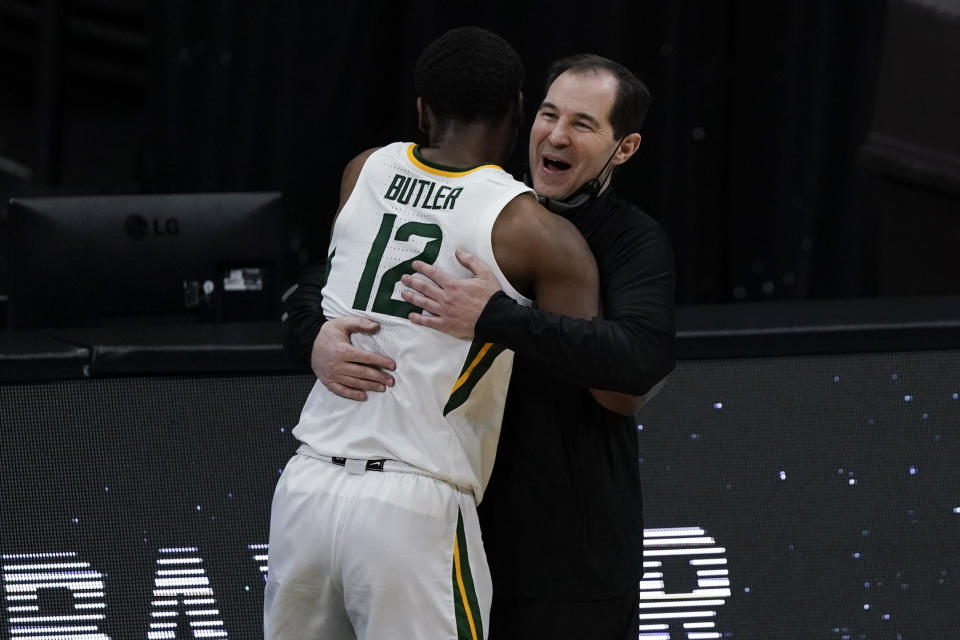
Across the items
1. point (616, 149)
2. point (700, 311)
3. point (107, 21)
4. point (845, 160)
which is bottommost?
point (700, 311)

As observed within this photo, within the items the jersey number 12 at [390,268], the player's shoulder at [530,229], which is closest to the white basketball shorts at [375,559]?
the jersey number 12 at [390,268]

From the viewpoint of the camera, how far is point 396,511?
59.3 inches

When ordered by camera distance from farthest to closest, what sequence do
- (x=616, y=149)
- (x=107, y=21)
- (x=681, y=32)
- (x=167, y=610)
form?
(x=107, y=21) → (x=681, y=32) → (x=167, y=610) → (x=616, y=149)

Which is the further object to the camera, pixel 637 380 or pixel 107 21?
pixel 107 21

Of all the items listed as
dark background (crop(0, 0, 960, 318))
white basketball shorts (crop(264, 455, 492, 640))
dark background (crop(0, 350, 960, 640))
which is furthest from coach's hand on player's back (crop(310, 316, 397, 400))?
Answer: dark background (crop(0, 0, 960, 318))

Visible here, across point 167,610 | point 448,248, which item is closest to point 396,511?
point 448,248

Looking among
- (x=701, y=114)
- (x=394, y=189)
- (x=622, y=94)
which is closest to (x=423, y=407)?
(x=394, y=189)

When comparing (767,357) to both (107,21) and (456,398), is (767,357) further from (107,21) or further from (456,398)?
(107,21)

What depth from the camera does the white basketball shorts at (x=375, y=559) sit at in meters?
1.50

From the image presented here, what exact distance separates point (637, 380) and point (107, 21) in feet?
24.4

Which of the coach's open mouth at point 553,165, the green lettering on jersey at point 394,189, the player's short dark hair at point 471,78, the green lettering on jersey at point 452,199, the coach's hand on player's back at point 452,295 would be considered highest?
the player's short dark hair at point 471,78

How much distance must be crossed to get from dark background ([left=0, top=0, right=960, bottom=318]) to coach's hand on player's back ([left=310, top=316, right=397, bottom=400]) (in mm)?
3221

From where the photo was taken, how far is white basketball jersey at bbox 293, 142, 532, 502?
5.06 feet

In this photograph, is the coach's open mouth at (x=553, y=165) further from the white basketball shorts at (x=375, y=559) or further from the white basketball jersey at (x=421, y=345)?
the white basketball shorts at (x=375, y=559)
